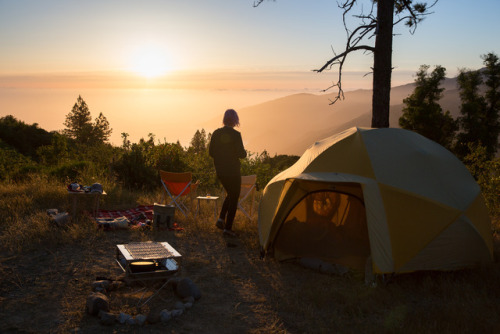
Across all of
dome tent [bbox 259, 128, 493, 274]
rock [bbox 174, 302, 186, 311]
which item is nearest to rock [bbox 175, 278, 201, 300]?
rock [bbox 174, 302, 186, 311]

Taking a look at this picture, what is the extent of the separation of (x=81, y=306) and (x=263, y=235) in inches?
97.1

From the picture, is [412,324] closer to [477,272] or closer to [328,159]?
[477,272]

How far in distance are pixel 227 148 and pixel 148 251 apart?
2.38 meters

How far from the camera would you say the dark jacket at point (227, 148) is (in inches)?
243

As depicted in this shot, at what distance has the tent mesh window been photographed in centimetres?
504

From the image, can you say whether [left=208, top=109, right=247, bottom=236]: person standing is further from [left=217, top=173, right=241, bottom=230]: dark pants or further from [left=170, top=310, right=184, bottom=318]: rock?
[left=170, top=310, right=184, bottom=318]: rock

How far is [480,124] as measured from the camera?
1141 inches

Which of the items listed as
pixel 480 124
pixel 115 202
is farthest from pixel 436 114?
pixel 115 202

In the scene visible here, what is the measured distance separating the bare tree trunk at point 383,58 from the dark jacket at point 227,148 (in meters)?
2.64

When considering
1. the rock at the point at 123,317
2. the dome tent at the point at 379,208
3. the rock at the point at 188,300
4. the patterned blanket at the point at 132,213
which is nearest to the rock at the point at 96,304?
the rock at the point at 123,317

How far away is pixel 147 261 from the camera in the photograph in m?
4.23

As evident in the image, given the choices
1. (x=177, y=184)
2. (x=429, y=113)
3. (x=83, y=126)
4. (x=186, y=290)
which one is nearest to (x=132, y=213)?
(x=177, y=184)

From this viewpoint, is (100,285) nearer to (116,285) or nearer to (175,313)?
(116,285)

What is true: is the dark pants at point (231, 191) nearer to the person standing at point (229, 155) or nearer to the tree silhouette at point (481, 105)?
the person standing at point (229, 155)
